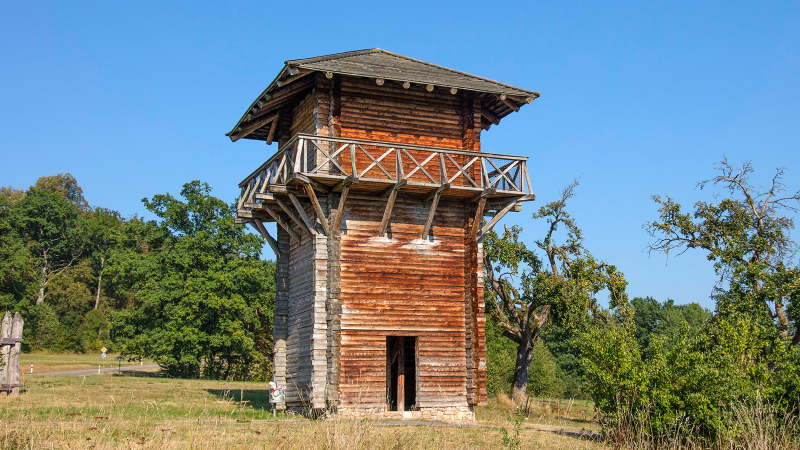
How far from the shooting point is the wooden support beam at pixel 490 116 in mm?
21453

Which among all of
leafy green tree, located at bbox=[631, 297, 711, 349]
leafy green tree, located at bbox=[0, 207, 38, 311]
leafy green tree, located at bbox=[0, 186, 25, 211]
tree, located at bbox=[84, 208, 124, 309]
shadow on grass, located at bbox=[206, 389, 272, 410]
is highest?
leafy green tree, located at bbox=[0, 186, 25, 211]

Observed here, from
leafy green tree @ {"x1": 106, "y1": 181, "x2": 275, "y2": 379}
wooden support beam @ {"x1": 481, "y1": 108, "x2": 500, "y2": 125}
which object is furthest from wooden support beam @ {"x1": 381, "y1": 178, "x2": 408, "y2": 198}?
leafy green tree @ {"x1": 106, "y1": 181, "x2": 275, "y2": 379}

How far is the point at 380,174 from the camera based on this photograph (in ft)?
62.3

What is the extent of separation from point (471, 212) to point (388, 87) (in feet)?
14.7

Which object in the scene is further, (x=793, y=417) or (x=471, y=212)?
(x=471, y=212)

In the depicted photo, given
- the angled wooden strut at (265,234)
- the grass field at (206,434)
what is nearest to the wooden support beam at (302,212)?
the angled wooden strut at (265,234)

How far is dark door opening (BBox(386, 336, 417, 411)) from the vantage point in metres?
19.8

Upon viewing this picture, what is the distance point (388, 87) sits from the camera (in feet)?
64.0

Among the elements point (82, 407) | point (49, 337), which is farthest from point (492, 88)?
point (49, 337)

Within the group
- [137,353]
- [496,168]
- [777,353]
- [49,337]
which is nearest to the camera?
[777,353]

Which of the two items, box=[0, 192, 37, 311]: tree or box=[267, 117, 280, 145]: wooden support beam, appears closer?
box=[267, 117, 280, 145]: wooden support beam

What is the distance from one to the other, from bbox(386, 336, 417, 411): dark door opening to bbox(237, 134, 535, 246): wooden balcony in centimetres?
472

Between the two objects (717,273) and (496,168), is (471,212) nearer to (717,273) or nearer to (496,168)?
(496,168)

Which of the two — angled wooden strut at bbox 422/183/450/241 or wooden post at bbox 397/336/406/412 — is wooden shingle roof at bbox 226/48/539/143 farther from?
wooden post at bbox 397/336/406/412
